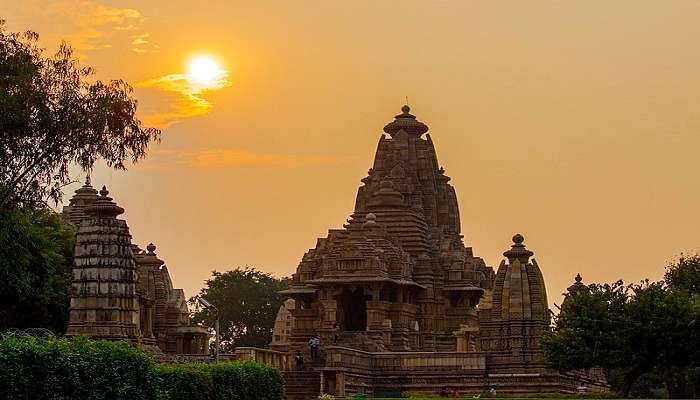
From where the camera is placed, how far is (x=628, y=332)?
55.1 metres

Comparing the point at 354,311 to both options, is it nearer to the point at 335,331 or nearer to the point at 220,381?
the point at 335,331

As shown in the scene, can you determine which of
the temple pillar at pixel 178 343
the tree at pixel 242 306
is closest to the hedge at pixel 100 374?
the temple pillar at pixel 178 343

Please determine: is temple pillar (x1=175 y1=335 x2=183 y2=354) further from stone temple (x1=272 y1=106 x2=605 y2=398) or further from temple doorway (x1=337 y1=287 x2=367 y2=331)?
temple doorway (x1=337 y1=287 x2=367 y2=331)

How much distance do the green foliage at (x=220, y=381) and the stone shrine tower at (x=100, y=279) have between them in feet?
11.4

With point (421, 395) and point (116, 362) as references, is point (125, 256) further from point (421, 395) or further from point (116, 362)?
point (421, 395)

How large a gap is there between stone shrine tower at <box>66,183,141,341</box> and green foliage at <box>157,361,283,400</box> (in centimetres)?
347

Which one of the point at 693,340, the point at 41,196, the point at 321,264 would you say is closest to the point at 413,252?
the point at 321,264

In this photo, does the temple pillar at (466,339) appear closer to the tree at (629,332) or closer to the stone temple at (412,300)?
the stone temple at (412,300)

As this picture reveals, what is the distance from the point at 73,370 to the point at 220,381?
10.4 m

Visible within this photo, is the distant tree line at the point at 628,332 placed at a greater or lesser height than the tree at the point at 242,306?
lesser

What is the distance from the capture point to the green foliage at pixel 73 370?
96.2ft

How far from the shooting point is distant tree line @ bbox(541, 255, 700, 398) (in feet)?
180

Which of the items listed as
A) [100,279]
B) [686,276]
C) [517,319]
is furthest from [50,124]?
[686,276]

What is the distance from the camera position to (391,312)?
2876 inches
